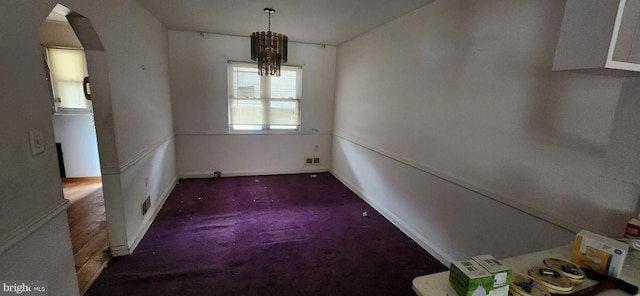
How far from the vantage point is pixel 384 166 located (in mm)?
3361

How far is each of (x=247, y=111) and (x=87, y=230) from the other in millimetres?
2650

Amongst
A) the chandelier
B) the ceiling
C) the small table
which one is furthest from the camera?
the chandelier

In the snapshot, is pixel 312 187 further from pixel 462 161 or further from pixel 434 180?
pixel 462 161

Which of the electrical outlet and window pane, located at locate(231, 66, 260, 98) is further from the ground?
window pane, located at locate(231, 66, 260, 98)

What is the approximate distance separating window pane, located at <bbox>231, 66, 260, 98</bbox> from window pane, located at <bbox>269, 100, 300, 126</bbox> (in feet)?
1.22

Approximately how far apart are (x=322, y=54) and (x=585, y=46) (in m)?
4.07

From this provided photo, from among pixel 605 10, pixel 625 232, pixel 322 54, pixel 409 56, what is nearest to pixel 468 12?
pixel 409 56

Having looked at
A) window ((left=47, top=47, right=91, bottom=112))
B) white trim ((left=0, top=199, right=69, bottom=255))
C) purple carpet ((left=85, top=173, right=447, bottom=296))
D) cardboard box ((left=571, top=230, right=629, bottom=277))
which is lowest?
purple carpet ((left=85, top=173, right=447, bottom=296))

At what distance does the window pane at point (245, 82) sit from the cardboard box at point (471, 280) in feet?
13.9

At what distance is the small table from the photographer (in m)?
0.94

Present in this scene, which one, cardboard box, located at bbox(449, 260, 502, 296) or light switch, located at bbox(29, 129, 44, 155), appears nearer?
cardboard box, located at bbox(449, 260, 502, 296)

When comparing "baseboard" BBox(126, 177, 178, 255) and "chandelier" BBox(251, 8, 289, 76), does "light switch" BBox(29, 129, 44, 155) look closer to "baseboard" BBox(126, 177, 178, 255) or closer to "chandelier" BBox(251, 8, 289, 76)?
"baseboard" BBox(126, 177, 178, 255)

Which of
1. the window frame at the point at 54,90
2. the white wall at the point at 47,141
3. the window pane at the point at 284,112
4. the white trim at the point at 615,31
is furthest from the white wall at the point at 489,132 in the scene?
the window frame at the point at 54,90

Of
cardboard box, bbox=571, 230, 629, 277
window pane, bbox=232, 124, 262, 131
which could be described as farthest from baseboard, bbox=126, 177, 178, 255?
cardboard box, bbox=571, 230, 629, 277
